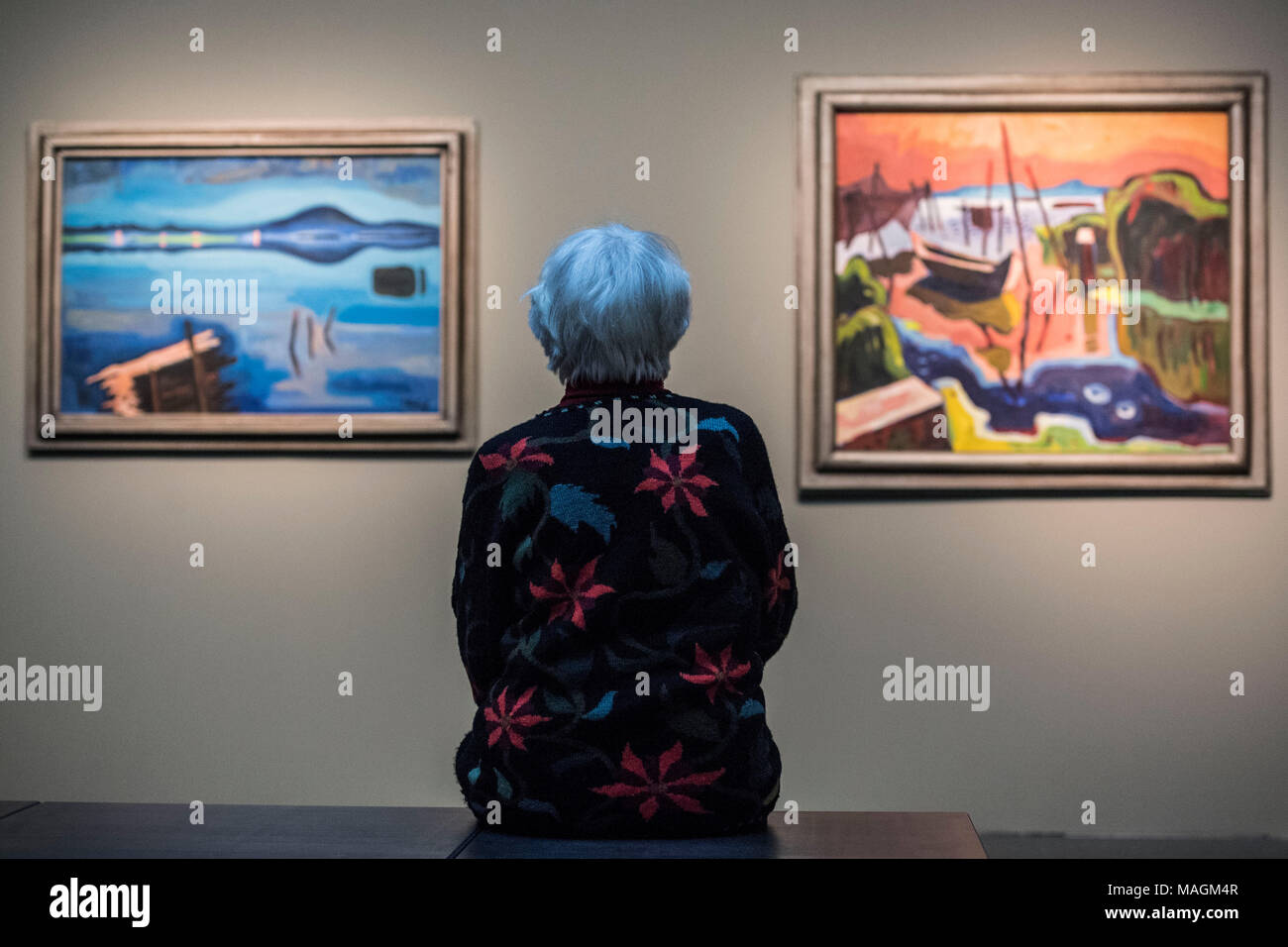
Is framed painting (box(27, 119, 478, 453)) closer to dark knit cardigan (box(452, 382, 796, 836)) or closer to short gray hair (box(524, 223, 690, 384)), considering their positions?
short gray hair (box(524, 223, 690, 384))

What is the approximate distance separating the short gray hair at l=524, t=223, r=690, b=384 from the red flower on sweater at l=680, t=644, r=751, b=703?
0.42 meters

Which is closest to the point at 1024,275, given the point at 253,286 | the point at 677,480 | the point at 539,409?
the point at 539,409

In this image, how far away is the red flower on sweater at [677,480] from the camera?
160 cm

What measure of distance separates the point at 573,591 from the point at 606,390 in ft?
1.00

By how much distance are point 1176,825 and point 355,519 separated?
2.41 meters

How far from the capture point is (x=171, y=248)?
3.20 m

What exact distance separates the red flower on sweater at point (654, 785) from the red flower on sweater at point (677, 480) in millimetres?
336

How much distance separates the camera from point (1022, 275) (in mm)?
3131

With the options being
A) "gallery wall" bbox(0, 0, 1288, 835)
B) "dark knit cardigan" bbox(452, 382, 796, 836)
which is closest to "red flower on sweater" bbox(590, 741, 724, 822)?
"dark knit cardigan" bbox(452, 382, 796, 836)

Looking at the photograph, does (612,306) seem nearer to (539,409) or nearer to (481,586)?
(481,586)

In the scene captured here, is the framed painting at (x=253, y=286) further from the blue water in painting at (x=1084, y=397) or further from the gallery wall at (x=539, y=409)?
the blue water in painting at (x=1084, y=397)

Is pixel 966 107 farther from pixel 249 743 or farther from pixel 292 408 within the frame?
pixel 249 743

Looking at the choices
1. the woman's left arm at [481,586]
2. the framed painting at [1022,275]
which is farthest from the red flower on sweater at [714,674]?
the framed painting at [1022,275]

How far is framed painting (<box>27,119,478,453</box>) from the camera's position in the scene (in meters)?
3.16
